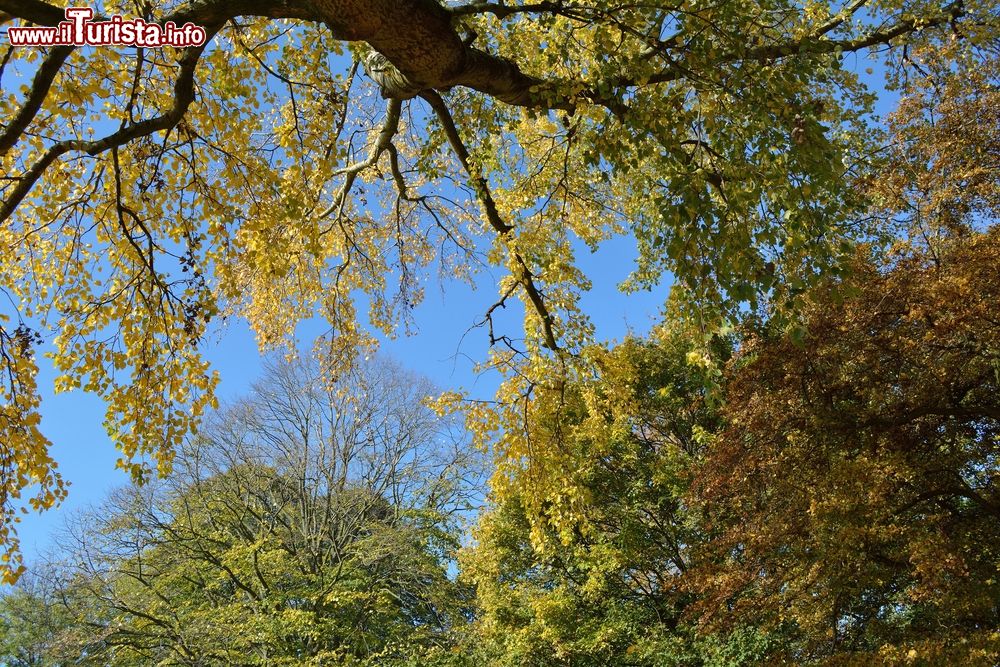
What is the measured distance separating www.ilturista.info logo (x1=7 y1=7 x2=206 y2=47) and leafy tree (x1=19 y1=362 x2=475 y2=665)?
7142mm

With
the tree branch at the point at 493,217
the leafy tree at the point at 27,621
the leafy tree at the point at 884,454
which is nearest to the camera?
the tree branch at the point at 493,217

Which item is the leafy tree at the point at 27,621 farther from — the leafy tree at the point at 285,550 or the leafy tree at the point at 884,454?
the leafy tree at the point at 884,454

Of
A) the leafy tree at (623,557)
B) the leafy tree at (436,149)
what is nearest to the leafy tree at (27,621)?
the leafy tree at (623,557)

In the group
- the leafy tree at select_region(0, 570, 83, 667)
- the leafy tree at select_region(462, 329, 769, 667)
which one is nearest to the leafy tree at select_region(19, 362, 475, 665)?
the leafy tree at select_region(462, 329, 769, 667)

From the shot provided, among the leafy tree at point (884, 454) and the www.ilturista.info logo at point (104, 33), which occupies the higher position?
the www.ilturista.info logo at point (104, 33)

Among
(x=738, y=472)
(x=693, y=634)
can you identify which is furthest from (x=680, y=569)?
(x=738, y=472)

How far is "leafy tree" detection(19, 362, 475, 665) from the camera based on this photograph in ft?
37.6

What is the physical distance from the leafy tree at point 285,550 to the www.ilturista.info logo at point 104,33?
7.14m

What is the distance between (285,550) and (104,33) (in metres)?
10.2

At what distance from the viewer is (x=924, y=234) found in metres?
6.52

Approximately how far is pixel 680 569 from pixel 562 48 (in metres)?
8.65

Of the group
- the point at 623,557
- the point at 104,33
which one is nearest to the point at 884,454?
the point at 623,557

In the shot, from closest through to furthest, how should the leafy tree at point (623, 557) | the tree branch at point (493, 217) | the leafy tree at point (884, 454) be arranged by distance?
the tree branch at point (493, 217), the leafy tree at point (884, 454), the leafy tree at point (623, 557)

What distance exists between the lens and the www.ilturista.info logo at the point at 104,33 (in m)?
3.33
